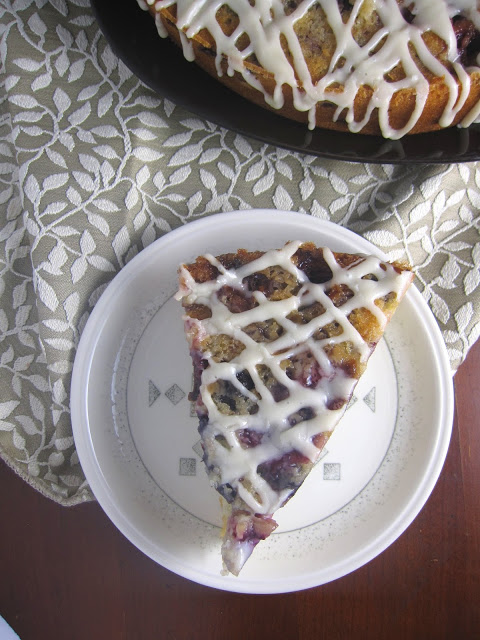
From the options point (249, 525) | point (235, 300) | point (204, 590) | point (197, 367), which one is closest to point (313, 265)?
point (235, 300)

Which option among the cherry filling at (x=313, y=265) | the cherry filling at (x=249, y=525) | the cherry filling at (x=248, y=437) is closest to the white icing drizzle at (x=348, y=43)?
the cherry filling at (x=313, y=265)

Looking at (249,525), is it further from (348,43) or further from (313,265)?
(348,43)

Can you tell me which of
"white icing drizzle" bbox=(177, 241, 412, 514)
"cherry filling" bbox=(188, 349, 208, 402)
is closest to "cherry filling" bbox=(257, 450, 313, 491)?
"white icing drizzle" bbox=(177, 241, 412, 514)

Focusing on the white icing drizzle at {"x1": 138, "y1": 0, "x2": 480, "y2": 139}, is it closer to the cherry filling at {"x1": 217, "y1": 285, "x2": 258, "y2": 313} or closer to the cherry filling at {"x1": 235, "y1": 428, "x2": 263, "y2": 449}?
the cherry filling at {"x1": 217, "y1": 285, "x2": 258, "y2": 313}

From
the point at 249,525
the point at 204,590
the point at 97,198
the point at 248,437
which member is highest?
the point at 97,198

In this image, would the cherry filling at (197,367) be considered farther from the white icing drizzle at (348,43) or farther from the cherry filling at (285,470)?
the white icing drizzle at (348,43)

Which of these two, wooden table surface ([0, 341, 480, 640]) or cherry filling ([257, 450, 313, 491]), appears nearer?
cherry filling ([257, 450, 313, 491])
